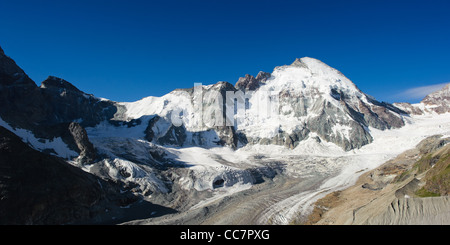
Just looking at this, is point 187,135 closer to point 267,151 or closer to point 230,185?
point 267,151

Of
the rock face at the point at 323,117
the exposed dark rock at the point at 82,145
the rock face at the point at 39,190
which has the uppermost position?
the rock face at the point at 323,117

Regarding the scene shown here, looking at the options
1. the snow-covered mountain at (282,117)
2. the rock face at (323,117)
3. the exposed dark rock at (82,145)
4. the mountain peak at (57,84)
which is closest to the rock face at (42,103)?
the mountain peak at (57,84)

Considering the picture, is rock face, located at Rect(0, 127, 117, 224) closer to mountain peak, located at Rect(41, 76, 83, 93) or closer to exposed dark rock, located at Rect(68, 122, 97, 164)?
exposed dark rock, located at Rect(68, 122, 97, 164)

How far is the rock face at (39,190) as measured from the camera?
37281mm

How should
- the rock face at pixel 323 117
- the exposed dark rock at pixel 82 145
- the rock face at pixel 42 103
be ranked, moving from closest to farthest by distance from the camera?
1. the exposed dark rock at pixel 82 145
2. the rock face at pixel 42 103
3. the rock face at pixel 323 117

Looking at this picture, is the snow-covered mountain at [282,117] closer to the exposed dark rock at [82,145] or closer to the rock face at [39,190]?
the exposed dark rock at [82,145]

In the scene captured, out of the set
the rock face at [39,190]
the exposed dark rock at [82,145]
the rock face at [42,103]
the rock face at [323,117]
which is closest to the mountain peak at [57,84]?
the rock face at [42,103]

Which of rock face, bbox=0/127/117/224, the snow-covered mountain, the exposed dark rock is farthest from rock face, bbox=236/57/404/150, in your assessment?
rock face, bbox=0/127/117/224

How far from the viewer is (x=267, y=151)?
463ft

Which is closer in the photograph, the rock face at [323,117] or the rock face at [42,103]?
the rock face at [42,103]

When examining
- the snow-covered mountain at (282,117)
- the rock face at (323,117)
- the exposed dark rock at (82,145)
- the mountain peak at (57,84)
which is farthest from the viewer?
the rock face at (323,117)

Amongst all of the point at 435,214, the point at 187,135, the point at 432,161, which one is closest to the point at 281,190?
the point at 432,161

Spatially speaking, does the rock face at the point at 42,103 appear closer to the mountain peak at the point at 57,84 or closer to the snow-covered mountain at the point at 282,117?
the mountain peak at the point at 57,84

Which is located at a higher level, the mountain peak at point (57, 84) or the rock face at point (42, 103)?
the mountain peak at point (57, 84)
